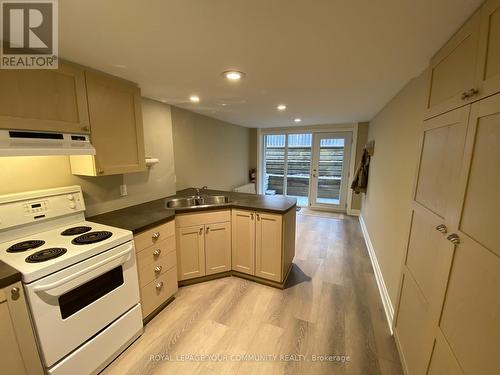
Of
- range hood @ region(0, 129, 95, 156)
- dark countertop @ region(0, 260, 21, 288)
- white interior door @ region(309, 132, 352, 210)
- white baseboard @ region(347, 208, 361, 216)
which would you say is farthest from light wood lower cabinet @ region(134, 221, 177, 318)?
white baseboard @ region(347, 208, 361, 216)

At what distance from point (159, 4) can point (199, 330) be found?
2252 mm

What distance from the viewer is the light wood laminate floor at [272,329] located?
150 cm

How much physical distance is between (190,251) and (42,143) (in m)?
1.54

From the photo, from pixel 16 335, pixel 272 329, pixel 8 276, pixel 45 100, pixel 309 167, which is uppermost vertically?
pixel 45 100

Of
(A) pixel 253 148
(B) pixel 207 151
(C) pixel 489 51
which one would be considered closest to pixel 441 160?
(C) pixel 489 51

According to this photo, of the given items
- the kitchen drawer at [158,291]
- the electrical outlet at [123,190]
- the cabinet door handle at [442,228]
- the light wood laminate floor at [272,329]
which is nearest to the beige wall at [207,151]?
the electrical outlet at [123,190]

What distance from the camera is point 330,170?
521 centimetres

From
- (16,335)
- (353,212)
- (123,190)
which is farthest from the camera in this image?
(353,212)

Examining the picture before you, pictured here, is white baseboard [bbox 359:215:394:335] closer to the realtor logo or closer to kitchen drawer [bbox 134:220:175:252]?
kitchen drawer [bbox 134:220:175:252]

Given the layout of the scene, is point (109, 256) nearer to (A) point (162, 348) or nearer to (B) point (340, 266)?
(A) point (162, 348)

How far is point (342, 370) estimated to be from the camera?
1463 mm

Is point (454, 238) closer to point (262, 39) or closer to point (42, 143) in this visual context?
point (262, 39)

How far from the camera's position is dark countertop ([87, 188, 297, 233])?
5.87ft

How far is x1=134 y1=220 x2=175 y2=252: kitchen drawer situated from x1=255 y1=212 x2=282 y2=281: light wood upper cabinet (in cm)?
90
